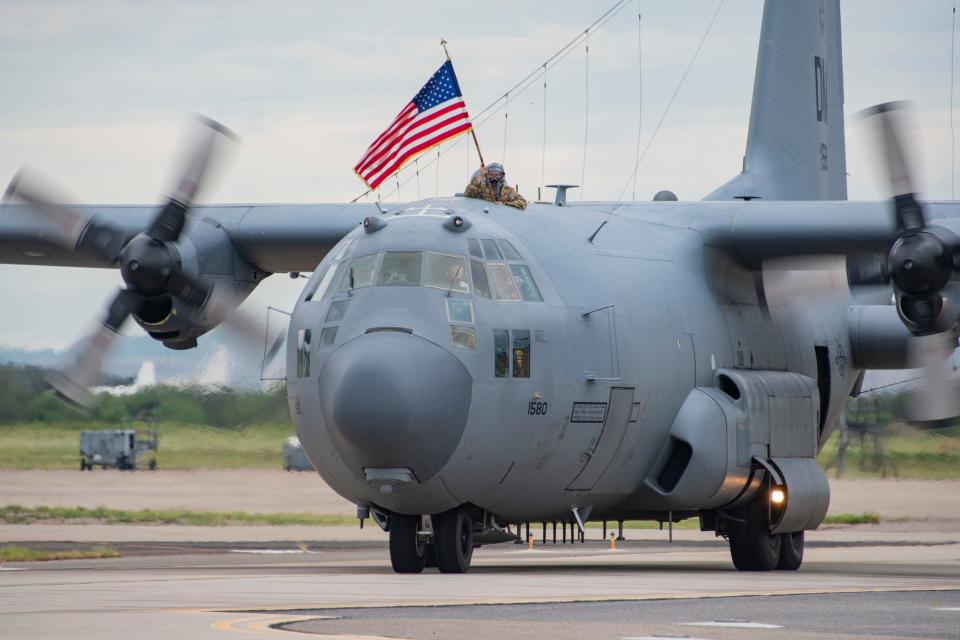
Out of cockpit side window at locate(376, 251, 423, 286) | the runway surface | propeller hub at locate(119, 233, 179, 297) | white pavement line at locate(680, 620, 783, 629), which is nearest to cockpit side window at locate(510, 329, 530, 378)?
cockpit side window at locate(376, 251, 423, 286)

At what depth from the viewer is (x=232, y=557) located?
77.3ft

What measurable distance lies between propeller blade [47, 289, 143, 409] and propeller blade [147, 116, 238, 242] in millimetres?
896

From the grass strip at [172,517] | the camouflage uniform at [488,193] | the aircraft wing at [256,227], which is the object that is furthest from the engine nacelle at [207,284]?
the grass strip at [172,517]

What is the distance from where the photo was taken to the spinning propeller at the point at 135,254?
2058 centimetres

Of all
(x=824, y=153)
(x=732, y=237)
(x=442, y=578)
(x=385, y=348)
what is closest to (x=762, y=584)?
(x=442, y=578)

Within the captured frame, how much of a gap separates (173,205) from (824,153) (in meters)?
12.3

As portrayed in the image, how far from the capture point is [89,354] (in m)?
21.0

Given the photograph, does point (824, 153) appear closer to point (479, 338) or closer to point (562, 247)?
point (562, 247)

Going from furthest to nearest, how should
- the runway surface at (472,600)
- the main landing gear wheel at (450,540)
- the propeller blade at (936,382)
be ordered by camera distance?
the propeller blade at (936,382)
the main landing gear wheel at (450,540)
the runway surface at (472,600)

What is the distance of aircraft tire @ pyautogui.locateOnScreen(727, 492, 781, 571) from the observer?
20.8 metres

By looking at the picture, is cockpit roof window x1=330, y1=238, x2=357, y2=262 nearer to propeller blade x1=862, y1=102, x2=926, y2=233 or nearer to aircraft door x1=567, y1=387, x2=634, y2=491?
aircraft door x1=567, y1=387, x2=634, y2=491

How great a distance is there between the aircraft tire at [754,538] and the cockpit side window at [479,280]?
5390mm

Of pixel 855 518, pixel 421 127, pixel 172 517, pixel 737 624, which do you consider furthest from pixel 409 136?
pixel 855 518

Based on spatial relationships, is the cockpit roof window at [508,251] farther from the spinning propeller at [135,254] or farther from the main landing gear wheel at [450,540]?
the spinning propeller at [135,254]
